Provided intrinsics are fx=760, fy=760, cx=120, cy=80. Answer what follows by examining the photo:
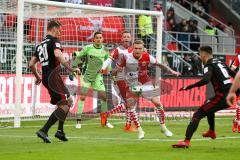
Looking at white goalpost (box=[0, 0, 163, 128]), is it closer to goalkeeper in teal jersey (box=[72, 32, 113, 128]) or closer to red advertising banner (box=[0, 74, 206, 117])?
red advertising banner (box=[0, 74, 206, 117])

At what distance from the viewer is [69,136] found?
17016 millimetres

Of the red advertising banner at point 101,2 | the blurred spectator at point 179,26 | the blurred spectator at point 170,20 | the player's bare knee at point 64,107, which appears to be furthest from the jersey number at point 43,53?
the blurred spectator at point 179,26

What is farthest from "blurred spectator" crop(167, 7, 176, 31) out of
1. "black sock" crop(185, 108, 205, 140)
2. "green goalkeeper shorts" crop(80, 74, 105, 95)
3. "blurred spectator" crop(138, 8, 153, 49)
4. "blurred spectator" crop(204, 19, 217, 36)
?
"black sock" crop(185, 108, 205, 140)

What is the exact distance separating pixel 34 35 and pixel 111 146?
28.0 ft

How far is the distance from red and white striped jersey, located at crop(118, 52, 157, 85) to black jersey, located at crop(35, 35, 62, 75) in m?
2.65

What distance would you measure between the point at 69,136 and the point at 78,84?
440 centimetres

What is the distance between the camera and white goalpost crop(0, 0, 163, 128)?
2062 centimetres

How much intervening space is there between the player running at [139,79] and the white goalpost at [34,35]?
330 cm

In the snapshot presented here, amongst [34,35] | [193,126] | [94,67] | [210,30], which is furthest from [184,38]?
[193,126]

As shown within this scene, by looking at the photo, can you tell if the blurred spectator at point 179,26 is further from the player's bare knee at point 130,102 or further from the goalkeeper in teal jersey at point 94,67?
the player's bare knee at point 130,102

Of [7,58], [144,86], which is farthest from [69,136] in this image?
[7,58]

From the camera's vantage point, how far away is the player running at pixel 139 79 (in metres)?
17.2

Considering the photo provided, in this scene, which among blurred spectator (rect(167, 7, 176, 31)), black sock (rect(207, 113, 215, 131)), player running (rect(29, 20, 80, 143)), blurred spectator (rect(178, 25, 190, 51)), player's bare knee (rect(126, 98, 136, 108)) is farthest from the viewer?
blurred spectator (rect(167, 7, 176, 31))

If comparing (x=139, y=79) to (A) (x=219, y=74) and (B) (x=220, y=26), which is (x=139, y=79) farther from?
(B) (x=220, y=26)
